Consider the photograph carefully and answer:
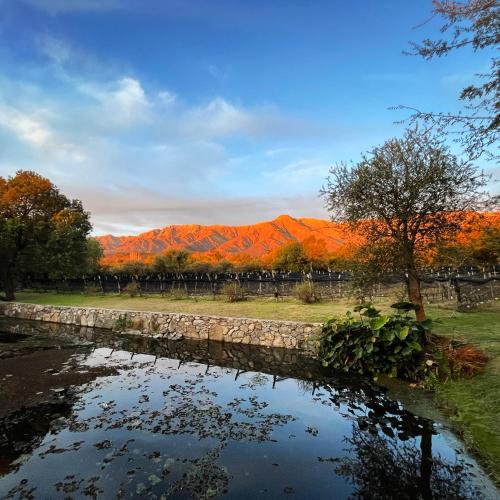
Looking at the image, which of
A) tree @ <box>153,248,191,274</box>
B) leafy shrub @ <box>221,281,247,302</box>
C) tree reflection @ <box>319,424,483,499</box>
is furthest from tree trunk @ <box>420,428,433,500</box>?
tree @ <box>153,248,191,274</box>

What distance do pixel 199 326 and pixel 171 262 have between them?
37260 mm

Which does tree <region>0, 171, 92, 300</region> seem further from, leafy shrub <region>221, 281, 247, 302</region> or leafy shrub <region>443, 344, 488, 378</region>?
leafy shrub <region>443, 344, 488, 378</region>

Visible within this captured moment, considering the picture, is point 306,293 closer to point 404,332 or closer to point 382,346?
point 382,346

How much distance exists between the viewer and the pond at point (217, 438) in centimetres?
425

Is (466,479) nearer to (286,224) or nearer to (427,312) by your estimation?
(427,312)

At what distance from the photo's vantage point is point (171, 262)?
49.9 meters

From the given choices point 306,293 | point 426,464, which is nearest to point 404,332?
point 426,464

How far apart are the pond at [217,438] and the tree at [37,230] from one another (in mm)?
18438

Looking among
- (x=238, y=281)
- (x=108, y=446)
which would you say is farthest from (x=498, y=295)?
(x=108, y=446)

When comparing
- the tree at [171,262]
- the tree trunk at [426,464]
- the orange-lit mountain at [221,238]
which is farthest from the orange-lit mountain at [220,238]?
the tree trunk at [426,464]

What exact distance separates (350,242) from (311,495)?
698 cm

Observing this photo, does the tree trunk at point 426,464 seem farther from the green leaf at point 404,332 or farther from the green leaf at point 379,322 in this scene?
the green leaf at point 379,322

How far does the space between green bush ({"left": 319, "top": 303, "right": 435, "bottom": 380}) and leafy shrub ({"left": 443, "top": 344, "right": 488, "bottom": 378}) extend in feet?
1.30

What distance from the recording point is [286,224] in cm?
16462
